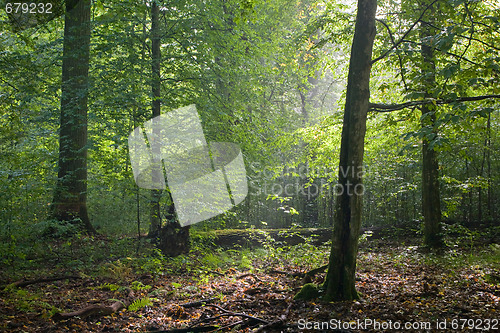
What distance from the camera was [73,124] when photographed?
918 centimetres

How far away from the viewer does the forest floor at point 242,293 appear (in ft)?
13.2

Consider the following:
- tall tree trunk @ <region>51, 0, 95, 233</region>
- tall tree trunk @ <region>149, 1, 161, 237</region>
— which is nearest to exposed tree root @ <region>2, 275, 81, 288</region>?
tall tree trunk @ <region>51, 0, 95, 233</region>

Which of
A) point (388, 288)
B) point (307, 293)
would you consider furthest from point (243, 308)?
point (388, 288)

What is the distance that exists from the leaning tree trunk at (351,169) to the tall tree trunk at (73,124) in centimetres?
624

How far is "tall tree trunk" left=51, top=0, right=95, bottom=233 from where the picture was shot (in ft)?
27.1

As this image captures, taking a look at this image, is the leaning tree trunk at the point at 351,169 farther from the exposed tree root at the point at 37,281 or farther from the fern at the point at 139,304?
the exposed tree root at the point at 37,281

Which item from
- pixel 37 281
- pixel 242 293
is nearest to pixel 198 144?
pixel 242 293

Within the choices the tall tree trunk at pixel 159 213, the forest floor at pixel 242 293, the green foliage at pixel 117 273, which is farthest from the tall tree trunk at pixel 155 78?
the green foliage at pixel 117 273

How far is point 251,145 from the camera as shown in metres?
9.70

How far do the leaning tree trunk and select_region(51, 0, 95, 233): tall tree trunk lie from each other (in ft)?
20.5

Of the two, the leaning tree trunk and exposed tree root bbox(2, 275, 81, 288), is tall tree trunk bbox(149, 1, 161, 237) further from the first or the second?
the leaning tree trunk

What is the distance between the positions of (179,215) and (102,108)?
3210mm

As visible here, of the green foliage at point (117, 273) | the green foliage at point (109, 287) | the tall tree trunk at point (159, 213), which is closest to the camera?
the green foliage at point (109, 287)

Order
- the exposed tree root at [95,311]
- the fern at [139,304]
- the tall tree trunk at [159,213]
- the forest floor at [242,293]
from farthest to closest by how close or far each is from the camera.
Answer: the tall tree trunk at [159,213], the fern at [139,304], the exposed tree root at [95,311], the forest floor at [242,293]
